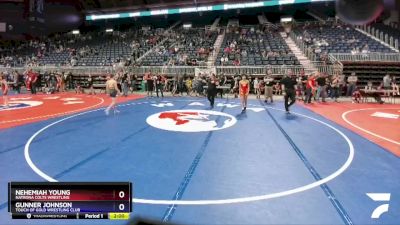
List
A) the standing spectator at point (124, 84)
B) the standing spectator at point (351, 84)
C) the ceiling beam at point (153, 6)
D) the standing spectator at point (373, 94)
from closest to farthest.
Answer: the standing spectator at point (373, 94) → the standing spectator at point (351, 84) → the standing spectator at point (124, 84) → the ceiling beam at point (153, 6)

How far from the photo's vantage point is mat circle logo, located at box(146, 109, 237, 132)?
31.7 feet

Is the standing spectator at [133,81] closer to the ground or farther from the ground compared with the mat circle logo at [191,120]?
farther from the ground

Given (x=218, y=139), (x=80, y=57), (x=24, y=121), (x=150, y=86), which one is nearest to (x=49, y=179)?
(x=218, y=139)

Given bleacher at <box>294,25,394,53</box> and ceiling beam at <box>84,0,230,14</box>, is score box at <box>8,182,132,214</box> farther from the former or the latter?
ceiling beam at <box>84,0,230,14</box>

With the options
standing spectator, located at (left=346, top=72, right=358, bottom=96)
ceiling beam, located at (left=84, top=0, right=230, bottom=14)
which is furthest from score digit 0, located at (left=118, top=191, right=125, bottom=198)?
ceiling beam, located at (left=84, top=0, right=230, bottom=14)

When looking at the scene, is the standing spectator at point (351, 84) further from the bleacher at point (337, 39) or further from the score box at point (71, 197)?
the score box at point (71, 197)

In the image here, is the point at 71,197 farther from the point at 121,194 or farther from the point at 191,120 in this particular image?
the point at 191,120

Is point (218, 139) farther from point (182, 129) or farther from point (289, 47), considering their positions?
point (289, 47)

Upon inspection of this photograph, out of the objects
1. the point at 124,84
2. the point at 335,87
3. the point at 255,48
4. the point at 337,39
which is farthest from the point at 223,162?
the point at 337,39

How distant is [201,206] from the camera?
431cm

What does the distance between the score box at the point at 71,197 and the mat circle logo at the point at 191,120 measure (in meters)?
6.60

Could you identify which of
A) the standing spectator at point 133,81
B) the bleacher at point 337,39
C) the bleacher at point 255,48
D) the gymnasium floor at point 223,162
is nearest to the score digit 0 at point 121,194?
the gymnasium floor at point 223,162

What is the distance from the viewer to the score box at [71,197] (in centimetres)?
256

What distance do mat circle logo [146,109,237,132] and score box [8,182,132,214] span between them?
660 cm
